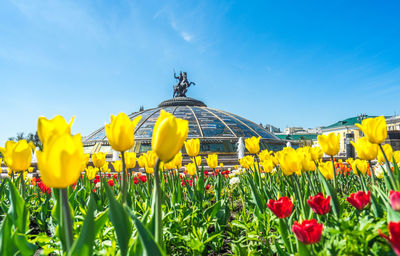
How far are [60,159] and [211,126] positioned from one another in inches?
844

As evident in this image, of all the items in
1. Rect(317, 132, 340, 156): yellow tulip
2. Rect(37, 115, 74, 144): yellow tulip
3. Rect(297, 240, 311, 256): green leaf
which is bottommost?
Rect(297, 240, 311, 256): green leaf

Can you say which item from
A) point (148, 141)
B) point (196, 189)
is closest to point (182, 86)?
point (148, 141)

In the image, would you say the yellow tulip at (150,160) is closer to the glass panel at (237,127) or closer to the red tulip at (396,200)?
the red tulip at (396,200)

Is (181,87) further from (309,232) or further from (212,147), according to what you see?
(309,232)

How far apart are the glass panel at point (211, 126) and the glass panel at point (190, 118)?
0.55m

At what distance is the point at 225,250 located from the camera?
2.30 meters

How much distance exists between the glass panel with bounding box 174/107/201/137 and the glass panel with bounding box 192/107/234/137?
548mm

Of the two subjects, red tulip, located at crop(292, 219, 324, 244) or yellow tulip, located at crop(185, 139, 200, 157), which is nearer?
red tulip, located at crop(292, 219, 324, 244)

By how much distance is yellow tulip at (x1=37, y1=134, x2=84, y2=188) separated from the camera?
84 cm

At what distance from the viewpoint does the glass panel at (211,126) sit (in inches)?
829

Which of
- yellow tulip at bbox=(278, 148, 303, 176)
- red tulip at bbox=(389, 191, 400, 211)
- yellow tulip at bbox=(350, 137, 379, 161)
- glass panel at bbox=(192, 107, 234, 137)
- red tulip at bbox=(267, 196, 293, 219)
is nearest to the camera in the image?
red tulip at bbox=(389, 191, 400, 211)

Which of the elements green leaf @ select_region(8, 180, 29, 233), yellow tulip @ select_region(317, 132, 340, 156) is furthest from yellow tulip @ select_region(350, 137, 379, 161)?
green leaf @ select_region(8, 180, 29, 233)

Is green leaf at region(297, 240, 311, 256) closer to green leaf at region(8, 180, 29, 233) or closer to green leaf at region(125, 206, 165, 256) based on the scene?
green leaf at region(125, 206, 165, 256)

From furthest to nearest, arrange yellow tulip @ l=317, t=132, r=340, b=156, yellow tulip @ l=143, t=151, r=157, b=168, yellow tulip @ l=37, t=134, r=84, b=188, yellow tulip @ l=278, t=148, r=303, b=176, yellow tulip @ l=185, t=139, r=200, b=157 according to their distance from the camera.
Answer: yellow tulip @ l=143, t=151, r=157, b=168
yellow tulip @ l=185, t=139, r=200, b=157
yellow tulip @ l=317, t=132, r=340, b=156
yellow tulip @ l=278, t=148, r=303, b=176
yellow tulip @ l=37, t=134, r=84, b=188
